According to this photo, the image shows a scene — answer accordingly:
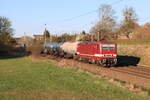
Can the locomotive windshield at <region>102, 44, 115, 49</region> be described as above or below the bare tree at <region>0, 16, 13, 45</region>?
below

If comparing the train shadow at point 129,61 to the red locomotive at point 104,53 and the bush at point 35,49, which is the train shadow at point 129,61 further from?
the bush at point 35,49

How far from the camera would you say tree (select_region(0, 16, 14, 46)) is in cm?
7844

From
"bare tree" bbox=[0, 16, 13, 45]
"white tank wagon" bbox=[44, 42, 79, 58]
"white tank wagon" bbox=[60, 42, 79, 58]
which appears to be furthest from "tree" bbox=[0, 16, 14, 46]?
"white tank wagon" bbox=[60, 42, 79, 58]

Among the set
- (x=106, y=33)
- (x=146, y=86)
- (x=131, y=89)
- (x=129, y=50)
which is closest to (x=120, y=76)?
(x=146, y=86)

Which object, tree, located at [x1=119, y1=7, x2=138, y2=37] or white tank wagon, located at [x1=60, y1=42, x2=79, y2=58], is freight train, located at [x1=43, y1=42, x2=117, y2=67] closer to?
white tank wagon, located at [x1=60, y1=42, x2=79, y2=58]

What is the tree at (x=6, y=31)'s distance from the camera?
7844cm

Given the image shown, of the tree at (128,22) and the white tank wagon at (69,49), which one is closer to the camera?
the white tank wagon at (69,49)

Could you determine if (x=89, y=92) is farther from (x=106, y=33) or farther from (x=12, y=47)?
(x=12, y=47)

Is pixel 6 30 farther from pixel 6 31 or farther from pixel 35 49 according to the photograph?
pixel 35 49

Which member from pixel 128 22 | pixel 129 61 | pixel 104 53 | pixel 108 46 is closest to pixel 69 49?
pixel 129 61

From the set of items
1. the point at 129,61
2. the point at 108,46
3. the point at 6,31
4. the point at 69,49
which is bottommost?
the point at 129,61

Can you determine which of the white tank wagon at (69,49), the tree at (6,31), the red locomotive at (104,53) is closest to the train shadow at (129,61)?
the red locomotive at (104,53)

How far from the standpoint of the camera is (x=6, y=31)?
3275 inches

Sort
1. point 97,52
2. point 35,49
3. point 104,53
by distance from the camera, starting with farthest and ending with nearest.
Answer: point 35,49, point 97,52, point 104,53
